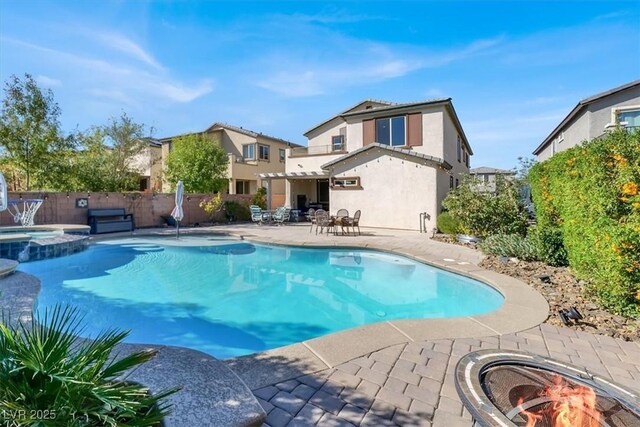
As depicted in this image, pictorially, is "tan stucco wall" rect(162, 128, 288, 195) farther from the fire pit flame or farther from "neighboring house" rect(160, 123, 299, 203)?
the fire pit flame

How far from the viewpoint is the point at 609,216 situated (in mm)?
4840

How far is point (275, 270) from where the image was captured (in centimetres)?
995

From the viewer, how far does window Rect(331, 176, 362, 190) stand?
58.0 ft

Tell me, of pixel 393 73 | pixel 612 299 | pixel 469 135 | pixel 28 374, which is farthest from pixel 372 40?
pixel 469 135

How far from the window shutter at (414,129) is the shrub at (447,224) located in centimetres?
501

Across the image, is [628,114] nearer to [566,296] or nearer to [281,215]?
[566,296]

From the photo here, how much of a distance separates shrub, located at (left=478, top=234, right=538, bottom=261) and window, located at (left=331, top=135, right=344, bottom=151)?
13842 mm

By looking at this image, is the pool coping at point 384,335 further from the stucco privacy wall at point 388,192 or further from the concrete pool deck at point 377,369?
the stucco privacy wall at point 388,192

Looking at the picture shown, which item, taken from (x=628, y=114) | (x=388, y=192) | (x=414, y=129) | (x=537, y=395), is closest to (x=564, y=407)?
(x=537, y=395)

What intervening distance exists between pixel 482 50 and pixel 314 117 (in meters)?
14.2

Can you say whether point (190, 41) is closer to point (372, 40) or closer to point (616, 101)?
point (372, 40)

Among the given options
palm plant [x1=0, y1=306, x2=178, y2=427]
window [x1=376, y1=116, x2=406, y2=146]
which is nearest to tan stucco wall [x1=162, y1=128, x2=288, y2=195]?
window [x1=376, y1=116, x2=406, y2=146]

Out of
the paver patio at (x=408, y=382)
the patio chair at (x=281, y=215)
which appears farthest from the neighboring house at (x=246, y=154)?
the paver patio at (x=408, y=382)

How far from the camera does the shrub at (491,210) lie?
11.5 metres
